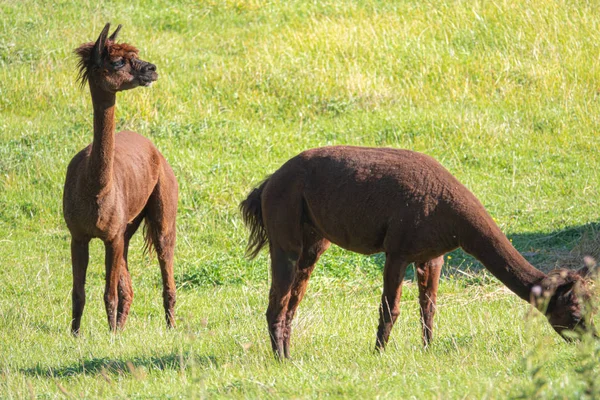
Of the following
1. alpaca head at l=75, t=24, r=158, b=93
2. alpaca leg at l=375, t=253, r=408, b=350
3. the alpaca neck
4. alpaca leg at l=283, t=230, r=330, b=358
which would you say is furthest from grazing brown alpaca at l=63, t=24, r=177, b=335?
the alpaca neck

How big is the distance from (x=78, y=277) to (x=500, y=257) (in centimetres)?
440

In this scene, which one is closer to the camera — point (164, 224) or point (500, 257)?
point (500, 257)

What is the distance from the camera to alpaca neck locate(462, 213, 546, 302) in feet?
21.9

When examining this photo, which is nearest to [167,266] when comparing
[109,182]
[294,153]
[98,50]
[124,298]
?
[124,298]

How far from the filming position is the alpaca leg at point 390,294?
7059 millimetres

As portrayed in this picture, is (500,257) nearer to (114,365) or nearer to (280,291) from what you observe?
(280,291)

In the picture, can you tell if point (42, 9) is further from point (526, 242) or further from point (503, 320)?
point (503, 320)

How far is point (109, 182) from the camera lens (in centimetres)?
877

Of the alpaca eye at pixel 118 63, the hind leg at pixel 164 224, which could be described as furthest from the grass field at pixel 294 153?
the alpaca eye at pixel 118 63

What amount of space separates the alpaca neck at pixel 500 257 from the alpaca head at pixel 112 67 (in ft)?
12.0

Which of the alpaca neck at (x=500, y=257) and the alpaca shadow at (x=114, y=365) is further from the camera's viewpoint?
the alpaca shadow at (x=114, y=365)

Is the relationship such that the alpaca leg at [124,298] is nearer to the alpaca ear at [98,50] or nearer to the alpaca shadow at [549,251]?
the alpaca ear at [98,50]

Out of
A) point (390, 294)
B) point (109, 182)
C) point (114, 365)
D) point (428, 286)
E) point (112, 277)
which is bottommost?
point (112, 277)

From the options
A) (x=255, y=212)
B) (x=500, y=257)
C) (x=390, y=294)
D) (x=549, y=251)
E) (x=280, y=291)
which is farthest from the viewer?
(x=549, y=251)
